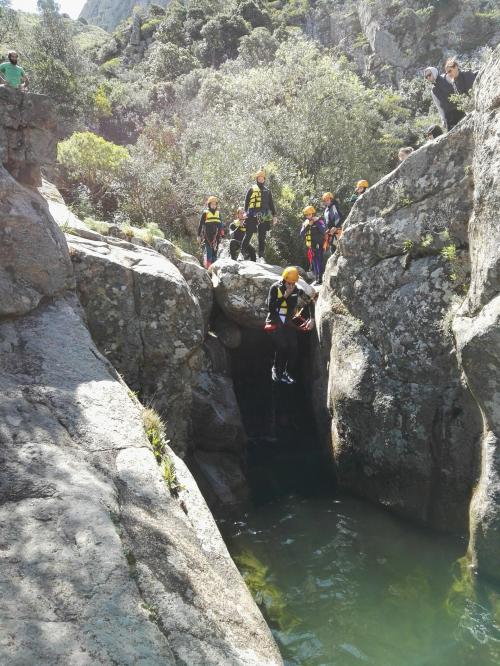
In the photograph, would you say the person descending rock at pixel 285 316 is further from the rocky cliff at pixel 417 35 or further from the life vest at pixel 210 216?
the rocky cliff at pixel 417 35

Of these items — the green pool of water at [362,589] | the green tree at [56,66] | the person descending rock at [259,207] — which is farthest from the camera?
the green tree at [56,66]

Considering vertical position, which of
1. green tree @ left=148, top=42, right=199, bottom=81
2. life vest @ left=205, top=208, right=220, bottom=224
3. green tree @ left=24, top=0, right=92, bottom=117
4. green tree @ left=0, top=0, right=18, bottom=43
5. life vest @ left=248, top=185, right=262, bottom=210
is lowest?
life vest @ left=205, top=208, right=220, bottom=224

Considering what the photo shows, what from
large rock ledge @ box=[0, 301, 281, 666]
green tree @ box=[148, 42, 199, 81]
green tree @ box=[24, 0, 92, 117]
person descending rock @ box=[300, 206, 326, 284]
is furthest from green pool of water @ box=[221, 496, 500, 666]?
green tree @ box=[148, 42, 199, 81]

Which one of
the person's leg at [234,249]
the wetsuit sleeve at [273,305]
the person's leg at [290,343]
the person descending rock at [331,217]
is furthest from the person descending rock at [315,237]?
the wetsuit sleeve at [273,305]

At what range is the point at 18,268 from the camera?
24.4ft

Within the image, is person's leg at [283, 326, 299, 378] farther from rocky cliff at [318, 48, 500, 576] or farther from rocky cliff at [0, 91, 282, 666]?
rocky cliff at [0, 91, 282, 666]

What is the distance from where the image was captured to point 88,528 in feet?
14.0

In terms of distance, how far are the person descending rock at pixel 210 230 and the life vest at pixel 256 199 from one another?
1184mm

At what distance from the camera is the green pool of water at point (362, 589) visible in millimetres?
6473

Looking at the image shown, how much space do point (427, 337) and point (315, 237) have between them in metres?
5.37

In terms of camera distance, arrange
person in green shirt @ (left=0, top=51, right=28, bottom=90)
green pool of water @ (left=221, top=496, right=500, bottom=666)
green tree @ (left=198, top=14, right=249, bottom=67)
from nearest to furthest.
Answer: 1. green pool of water @ (left=221, top=496, right=500, bottom=666)
2. person in green shirt @ (left=0, top=51, right=28, bottom=90)
3. green tree @ (left=198, top=14, right=249, bottom=67)

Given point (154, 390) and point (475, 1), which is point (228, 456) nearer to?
point (154, 390)

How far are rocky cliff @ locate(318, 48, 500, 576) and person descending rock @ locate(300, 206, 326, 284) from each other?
112 inches

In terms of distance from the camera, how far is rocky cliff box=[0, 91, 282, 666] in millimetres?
3506
